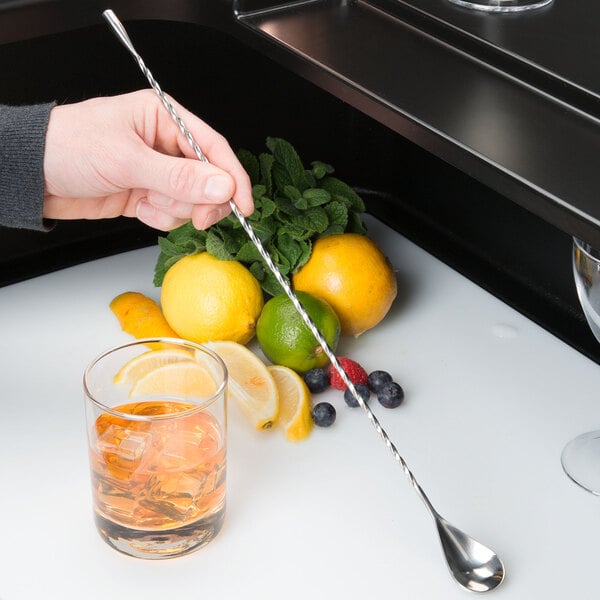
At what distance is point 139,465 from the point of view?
774mm

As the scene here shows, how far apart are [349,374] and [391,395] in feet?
0.15

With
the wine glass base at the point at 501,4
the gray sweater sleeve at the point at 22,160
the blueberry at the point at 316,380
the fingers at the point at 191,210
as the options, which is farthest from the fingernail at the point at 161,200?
the wine glass base at the point at 501,4

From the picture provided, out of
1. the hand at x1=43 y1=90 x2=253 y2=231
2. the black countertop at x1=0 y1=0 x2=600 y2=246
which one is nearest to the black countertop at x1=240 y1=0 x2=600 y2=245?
the black countertop at x1=0 y1=0 x2=600 y2=246

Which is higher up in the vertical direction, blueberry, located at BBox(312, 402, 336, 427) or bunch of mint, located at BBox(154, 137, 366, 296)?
bunch of mint, located at BBox(154, 137, 366, 296)

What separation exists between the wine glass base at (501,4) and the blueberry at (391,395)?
1.20ft

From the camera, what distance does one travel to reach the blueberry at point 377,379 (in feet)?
3.18

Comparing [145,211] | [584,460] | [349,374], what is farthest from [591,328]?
[145,211]

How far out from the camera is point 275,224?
1052 millimetres

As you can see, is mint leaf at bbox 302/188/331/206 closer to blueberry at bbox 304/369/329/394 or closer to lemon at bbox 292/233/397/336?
lemon at bbox 292/233/397/336

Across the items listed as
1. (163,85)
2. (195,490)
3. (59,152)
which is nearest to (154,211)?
(59,152)

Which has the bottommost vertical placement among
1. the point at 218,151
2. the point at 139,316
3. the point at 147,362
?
the point at 139,316

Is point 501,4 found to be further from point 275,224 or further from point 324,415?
point 324,415

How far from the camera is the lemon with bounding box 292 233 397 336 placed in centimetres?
103

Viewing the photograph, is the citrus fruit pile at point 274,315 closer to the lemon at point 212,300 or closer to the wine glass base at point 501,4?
the lemon at point 212,300
